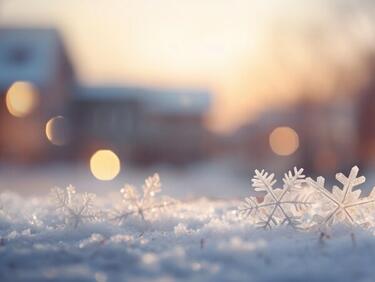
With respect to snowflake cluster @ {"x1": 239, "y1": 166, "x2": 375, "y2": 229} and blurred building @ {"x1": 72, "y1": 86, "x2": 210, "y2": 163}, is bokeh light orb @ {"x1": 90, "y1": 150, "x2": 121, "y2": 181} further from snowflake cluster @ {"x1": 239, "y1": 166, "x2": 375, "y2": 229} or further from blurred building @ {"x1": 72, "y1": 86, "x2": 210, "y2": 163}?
snowflake cluster @ {"x1": 239, "y1": 166, "x2": 375, "y2": 229}

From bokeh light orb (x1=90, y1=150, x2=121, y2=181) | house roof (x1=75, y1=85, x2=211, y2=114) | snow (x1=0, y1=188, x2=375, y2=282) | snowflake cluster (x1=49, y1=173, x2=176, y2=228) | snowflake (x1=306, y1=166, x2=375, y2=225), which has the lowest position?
snow (x1=0, y1=188, x2=375, y2=282)

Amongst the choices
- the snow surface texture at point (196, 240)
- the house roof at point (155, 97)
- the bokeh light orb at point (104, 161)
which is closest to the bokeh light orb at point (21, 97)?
the bokeh light orb at point (104, 161)

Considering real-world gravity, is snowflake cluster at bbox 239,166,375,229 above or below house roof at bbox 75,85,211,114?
below

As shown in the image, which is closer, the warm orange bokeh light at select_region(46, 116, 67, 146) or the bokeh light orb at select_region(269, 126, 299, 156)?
the warm orange bokeh light at select_region(46, 116, 67, 146)

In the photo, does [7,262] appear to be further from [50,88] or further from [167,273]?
[50,88]

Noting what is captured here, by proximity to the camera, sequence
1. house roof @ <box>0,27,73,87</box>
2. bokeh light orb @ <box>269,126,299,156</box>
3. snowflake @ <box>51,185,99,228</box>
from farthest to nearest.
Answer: bokeh light orb @ <box>269,126,299,156</box> < house roof @ <box>0,27,73,87</box> < snowflake @ <box>51,185,99,228</box>

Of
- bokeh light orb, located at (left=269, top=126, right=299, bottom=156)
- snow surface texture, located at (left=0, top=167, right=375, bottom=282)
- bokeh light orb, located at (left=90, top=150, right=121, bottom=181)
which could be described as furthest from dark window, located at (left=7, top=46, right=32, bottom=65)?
snow surface texture, located at (left=0, top=167, right=375, bottom=282)

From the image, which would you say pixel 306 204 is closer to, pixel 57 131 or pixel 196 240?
pixel 196 240

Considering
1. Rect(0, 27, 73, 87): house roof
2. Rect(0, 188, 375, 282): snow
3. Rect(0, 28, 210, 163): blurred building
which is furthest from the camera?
Rect(0, 28, 210, 163): blurred building

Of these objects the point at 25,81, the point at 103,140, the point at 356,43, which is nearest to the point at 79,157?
the point at 103,140
